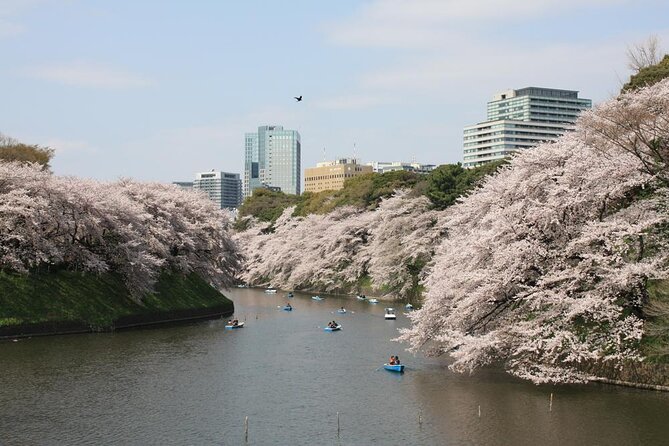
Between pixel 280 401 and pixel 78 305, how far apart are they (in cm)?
2654

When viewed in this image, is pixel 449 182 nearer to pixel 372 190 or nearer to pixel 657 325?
pixel 372 190

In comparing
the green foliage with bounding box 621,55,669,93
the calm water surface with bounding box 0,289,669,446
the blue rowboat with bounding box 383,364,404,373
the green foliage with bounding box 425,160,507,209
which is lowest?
the calm water surface with bounding box 0,289,669,446

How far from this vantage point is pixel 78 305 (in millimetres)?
55688

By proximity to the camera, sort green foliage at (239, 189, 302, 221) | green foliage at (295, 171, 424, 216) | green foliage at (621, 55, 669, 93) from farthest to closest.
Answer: green foliage at (239, 189, 302, 221) → green foliage at (295, 171, 424, 216) → green foliage at (621, 55, 669, 93)

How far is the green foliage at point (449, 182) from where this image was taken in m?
86.4

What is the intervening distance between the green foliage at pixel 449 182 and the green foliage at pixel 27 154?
156 feet

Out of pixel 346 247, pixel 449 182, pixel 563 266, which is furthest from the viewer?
pixel 346 247

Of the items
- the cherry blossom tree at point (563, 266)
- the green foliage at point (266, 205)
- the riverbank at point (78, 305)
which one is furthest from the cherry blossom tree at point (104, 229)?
the green foliage at point (266, 205)

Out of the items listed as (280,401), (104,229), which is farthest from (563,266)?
(104,229)

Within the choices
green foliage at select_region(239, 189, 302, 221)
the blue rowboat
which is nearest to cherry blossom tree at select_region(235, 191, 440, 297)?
green foliage at select_region(239, 189, 302, 221)

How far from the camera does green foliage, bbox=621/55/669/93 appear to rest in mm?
53312

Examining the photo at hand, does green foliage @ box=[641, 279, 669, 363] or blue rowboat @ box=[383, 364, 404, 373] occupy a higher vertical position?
green foliage @ box=[641, 279, 669, 363]

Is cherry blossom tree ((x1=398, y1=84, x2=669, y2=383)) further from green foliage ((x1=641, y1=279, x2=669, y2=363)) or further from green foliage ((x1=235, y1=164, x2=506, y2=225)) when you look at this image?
green foliage ((x1=235, y1=164, x2=506, y2=225))

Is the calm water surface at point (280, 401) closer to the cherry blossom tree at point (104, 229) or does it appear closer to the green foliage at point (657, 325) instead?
the green foliage at point (657, 325)
